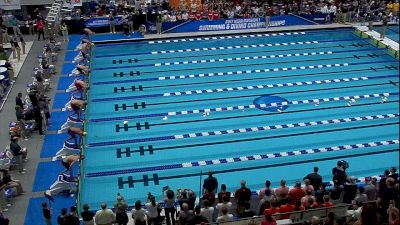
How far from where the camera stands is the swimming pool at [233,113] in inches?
435

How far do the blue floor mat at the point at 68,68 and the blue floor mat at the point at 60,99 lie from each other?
1946 mm

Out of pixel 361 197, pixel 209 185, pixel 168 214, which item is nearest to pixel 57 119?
pixel 168 214

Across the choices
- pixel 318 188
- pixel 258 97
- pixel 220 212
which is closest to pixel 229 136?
pixel 258 97

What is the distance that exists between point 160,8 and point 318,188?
14.7 metres

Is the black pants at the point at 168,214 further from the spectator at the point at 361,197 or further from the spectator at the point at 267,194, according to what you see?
the spectator at the point at 361,197

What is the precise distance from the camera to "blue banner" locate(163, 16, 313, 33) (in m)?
20.3

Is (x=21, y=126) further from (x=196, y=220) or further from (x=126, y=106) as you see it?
(x=196, y=220)

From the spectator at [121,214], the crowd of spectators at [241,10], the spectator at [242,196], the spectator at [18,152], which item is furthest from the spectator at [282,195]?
the crowd of spectators at [241,10]

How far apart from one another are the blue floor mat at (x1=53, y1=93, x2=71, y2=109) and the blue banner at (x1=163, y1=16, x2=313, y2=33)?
6.80m

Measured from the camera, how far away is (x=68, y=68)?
16719 millimetres

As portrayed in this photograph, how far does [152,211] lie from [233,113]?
6072 mm

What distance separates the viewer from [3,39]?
1878 cm

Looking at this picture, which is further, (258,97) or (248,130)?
(258,97)

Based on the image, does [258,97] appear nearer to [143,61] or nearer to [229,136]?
[229,136]
